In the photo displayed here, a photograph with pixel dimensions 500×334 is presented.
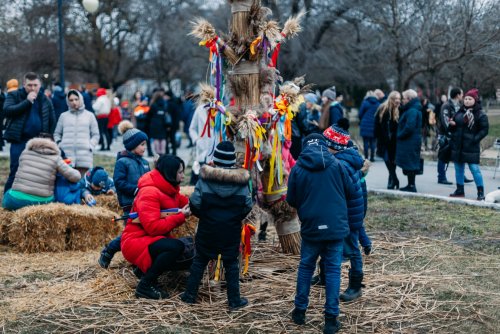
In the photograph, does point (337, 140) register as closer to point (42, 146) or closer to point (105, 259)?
point (105, 259)

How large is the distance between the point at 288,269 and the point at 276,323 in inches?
58.3

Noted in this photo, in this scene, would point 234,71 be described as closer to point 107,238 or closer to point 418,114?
point 107,238

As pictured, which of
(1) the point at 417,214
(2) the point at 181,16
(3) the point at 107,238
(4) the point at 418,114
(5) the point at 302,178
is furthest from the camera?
(2) the point at 181,16

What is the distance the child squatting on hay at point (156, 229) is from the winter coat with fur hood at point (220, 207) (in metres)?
0.35

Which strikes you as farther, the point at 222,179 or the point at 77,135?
the point at 77,135

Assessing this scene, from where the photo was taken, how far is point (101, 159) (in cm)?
1656

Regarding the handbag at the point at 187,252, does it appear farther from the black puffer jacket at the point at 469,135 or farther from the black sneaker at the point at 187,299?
the black puffer jacket at the point at 469,135

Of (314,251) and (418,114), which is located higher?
(418,114)

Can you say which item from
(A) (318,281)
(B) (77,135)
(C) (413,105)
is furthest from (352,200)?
(C) (413,105)

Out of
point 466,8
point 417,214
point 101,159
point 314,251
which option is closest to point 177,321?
point 314,251

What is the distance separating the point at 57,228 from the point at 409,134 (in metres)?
6.14

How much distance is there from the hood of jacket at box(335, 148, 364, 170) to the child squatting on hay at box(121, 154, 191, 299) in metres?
1.43

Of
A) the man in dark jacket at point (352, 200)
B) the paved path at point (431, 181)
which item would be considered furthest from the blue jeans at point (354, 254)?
the paved path at point (431, 181)

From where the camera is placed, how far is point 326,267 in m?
5.08
